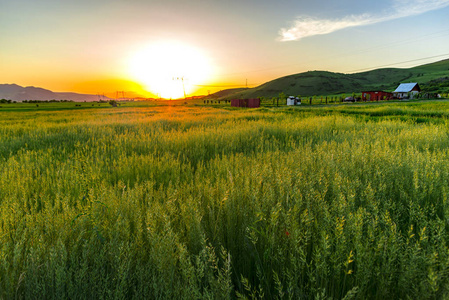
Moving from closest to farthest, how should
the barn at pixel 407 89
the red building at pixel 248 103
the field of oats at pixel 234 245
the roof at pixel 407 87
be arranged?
the field of oats at pixel 234 245, the red building at pixel 248 103, the barn at pixel 407 89, the roof at pixel 407 87

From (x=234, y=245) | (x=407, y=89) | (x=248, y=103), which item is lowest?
(x=234, y=245)

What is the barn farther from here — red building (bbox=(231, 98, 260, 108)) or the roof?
red building (bbox=(231, 98, 260, 108))

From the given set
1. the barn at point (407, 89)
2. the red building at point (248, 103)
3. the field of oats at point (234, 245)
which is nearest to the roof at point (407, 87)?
the barn at point (407, 89)

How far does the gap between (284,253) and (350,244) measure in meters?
0.56

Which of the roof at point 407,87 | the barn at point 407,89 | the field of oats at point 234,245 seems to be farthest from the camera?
the roof at point 407,87

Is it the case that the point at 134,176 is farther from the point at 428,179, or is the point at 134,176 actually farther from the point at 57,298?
the point at 428,179

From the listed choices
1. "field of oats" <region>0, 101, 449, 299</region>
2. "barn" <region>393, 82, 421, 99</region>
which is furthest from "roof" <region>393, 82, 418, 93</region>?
"field of oats" <region>0, 101, 449, 299</region>

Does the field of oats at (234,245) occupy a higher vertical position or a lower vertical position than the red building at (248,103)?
lower

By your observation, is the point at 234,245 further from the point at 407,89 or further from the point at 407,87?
the point at 407,87

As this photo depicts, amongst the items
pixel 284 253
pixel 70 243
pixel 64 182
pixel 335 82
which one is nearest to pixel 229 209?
pixel 284 253

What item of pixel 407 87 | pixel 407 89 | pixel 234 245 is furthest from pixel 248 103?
pixel 407 87

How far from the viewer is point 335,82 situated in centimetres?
18800

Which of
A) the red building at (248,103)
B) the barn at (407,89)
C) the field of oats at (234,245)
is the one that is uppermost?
the barn at (407,89)

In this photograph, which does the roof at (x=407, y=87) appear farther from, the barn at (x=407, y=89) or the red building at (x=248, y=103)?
the red building at (x=248, y=103)
